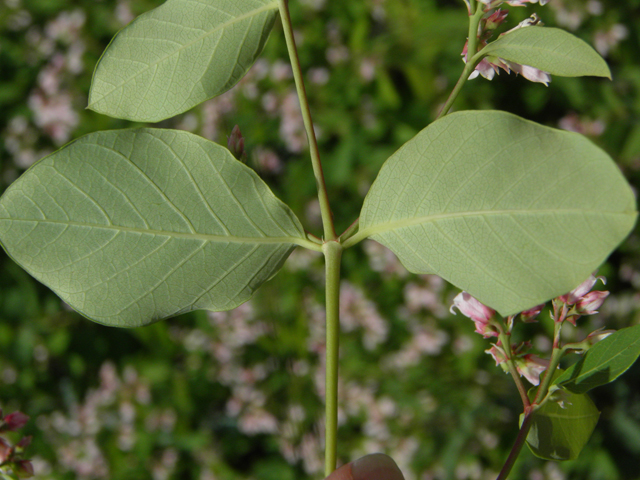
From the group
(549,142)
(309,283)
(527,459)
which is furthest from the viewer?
(309,283)

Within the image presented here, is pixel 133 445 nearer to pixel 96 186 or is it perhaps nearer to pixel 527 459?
pixel 527 459

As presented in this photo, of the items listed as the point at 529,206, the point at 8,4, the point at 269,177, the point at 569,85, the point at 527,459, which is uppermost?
the point at 8,4

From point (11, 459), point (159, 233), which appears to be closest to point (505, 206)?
point (159, 233)

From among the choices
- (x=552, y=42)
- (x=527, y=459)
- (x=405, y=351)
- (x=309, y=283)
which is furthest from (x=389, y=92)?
(x=552, y=42)

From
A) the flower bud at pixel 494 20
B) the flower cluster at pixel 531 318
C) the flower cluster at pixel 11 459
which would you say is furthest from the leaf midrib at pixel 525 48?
the flower cluster at pixel 11 459

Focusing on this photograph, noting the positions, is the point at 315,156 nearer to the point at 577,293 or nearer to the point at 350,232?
the point at 350,232

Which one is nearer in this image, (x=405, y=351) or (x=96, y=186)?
(x=96, y=186)
